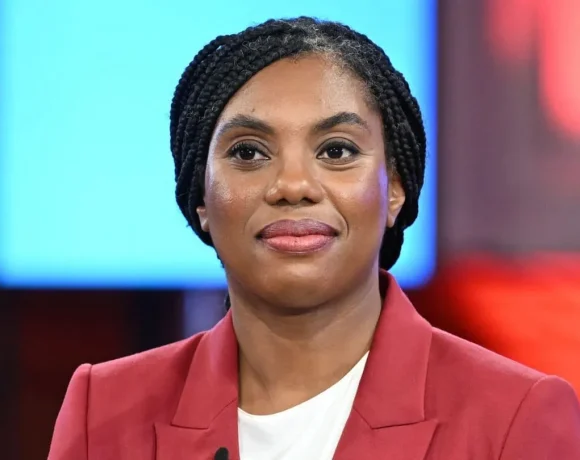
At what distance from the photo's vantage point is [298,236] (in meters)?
1.57

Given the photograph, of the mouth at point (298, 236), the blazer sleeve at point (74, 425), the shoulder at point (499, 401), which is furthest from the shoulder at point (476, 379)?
the blazer sleeve at point (74, 425)

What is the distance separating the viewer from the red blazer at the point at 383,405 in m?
1.54

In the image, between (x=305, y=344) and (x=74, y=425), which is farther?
(x=74, y=425)

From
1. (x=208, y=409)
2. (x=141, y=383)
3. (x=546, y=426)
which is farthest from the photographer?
(x=141, y=383)

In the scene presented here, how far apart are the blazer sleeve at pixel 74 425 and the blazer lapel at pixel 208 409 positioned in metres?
0.15

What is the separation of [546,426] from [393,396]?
24 cm

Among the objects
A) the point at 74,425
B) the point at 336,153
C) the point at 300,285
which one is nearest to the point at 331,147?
the point at 336,153

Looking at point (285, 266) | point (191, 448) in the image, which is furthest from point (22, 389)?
point (285, 266)

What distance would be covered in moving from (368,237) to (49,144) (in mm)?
1432

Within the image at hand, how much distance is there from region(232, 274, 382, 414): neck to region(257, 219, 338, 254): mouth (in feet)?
0.42

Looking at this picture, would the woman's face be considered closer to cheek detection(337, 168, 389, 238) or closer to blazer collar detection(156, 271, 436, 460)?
cheek detection(337, 168, 389, 238)

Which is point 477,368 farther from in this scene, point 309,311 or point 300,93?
point 300,93

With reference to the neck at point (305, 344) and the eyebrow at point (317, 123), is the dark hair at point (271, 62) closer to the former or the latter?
the eyebrow at point (317, 123)

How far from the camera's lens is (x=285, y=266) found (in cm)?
158
